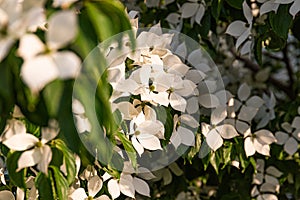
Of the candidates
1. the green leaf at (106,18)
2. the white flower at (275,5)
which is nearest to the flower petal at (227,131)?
the white flower at (275,5)

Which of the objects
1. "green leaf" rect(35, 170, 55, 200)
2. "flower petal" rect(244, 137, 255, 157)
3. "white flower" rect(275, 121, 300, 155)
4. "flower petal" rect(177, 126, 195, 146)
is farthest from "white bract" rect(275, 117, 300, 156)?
"green leaf" rect(35, 170, 55, 200)

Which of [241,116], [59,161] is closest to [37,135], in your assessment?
[59,161]

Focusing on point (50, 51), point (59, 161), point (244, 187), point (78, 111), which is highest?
point (50, 51)

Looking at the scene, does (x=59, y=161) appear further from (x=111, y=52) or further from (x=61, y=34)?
(x=61, y=34)

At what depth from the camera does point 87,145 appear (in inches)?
25.9

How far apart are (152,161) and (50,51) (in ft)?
2.33

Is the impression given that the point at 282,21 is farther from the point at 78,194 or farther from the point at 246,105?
the point at 78,194

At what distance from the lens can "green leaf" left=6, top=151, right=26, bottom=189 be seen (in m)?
0.65

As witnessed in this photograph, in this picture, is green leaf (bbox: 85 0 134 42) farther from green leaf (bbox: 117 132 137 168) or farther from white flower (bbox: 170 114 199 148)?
white flower (bbox: 170 114 199 148)

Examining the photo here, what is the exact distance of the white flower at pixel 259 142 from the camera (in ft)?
3.69

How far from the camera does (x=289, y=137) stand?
4.09 feet

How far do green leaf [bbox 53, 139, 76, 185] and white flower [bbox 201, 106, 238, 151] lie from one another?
1.24ft

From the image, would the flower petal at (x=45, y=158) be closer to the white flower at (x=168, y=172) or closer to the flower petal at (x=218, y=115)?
the flower petal at (x=218, y=115)

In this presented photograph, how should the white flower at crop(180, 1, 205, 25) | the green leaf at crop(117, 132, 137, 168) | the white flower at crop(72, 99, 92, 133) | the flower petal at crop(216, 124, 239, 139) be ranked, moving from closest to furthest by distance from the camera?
the white flower at crop(72, 99, 92, 133)
the green leaf at crop(117, 132, 137, 168)
the flower petal at crop(216, 124, 239, 139)
the white flower at crop(180, 1, 205, 25)
